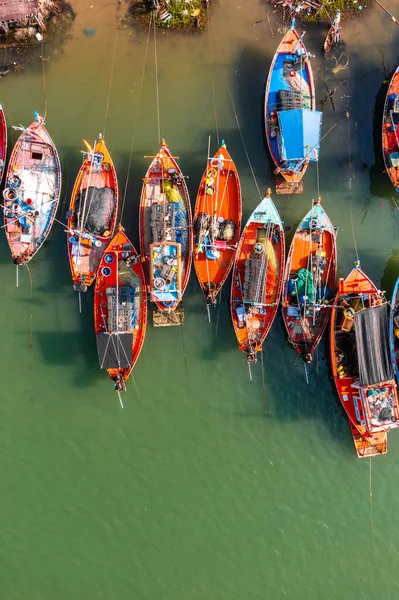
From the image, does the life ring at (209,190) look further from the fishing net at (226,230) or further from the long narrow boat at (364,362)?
the long narrow boat at (364,362)

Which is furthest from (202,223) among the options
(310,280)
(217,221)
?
(310,280)

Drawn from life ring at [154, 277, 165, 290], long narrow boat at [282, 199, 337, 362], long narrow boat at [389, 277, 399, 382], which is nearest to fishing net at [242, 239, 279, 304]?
long narrow boat at [282, 199, 337, 362]

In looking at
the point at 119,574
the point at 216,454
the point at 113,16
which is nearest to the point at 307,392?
the point at 216,454

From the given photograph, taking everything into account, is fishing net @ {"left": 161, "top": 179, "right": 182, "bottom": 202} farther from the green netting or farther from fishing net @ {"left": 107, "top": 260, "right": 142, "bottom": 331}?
the green netting

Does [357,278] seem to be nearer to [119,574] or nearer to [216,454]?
[216,454]

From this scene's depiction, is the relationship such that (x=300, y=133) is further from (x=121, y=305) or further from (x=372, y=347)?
(x=121, y=305)
